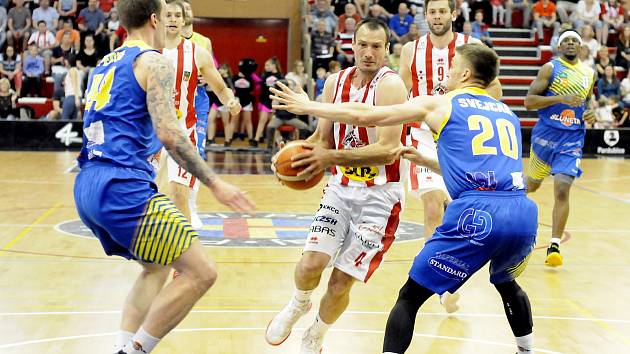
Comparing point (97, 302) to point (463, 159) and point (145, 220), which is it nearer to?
point (145, 220)

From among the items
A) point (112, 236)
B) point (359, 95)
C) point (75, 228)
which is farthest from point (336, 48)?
point (112, 236)

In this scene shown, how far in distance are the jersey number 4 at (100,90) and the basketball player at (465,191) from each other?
0.92m

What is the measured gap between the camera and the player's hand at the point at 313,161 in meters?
5.55

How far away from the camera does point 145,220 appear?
4812mm

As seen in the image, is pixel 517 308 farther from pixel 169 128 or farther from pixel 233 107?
pixel 233 107

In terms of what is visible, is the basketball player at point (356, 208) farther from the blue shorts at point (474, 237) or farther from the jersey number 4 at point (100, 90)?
the jersey number 4 at point (100, 90)

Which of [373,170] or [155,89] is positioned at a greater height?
[155,89]

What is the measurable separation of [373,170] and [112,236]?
1.77 meters

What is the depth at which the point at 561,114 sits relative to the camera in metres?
9.47

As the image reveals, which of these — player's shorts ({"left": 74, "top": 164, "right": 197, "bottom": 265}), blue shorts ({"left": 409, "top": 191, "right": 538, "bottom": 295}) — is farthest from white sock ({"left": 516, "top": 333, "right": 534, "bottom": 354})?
player's shorts ({"left": 74, "top": 164, "right": 197, "bottom": 265})

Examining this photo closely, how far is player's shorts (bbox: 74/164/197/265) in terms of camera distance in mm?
4805

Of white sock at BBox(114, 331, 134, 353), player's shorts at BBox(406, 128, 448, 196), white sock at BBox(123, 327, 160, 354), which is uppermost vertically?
player's shorts at BBox(406, 128, 448, 196)

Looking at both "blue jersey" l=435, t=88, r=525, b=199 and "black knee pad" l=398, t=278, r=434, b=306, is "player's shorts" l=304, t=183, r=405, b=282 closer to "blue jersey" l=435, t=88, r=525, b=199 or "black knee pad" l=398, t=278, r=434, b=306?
"black knee pad" l=398, t=278, r=434, b=306

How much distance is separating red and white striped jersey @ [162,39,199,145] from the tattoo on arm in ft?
12.3
